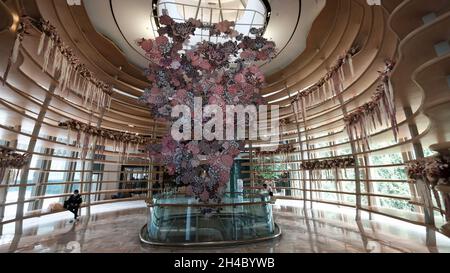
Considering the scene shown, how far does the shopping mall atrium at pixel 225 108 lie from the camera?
2312mm

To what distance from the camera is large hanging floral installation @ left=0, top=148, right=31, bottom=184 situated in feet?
9.94

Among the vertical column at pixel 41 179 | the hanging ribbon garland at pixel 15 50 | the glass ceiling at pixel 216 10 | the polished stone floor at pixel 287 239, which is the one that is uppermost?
the glass ceiling at pixel 216 10

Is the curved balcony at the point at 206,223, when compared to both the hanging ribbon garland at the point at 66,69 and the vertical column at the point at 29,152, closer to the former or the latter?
the vertical column at the point at 29,152

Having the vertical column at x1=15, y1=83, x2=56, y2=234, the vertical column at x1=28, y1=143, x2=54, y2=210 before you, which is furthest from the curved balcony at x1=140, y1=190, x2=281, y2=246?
the vertical column at x1=28, y1=143, x2=54, y2=210

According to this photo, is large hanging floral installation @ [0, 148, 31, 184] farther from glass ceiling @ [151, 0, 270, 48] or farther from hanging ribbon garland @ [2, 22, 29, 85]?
glass ceiling @ [151, 0, 270, 48]

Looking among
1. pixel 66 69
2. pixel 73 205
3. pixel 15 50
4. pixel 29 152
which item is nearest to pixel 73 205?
pixel 73 205

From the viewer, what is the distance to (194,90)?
2.34 metres

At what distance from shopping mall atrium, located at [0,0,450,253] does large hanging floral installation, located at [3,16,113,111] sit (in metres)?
0.03

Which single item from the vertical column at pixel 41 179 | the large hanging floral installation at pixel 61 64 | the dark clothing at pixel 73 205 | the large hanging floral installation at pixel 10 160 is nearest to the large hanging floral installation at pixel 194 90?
the large hanging floral installation at pixel 61 64

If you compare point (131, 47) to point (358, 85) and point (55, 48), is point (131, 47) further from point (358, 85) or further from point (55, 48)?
point (358, 85)

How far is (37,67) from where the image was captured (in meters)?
3.63

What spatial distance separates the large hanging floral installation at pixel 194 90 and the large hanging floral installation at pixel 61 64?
6.31ft
